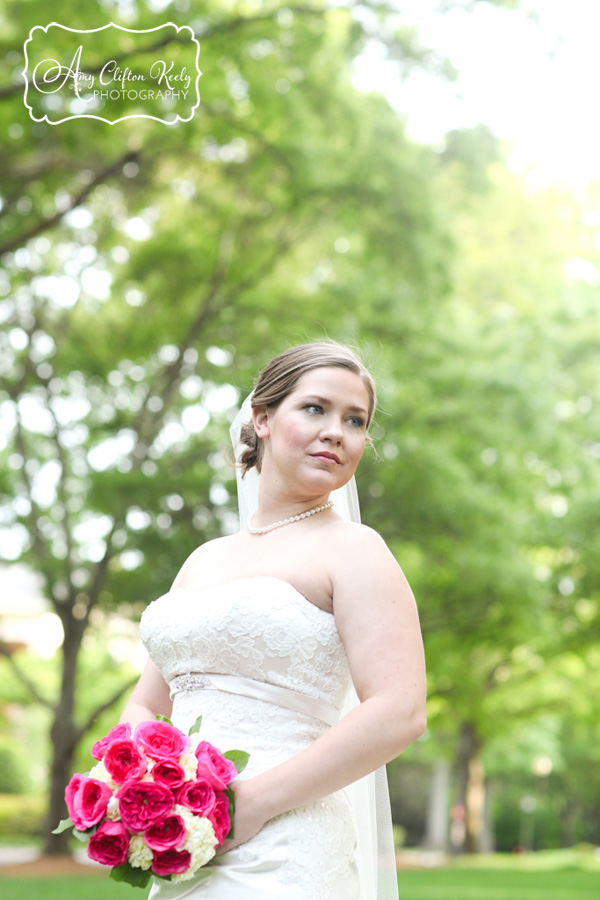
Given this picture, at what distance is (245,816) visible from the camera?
7.43 feet

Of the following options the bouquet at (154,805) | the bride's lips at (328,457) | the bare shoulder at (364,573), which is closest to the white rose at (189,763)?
the bouquet at (154,805)

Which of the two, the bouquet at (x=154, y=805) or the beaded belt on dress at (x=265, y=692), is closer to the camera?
the bouquet at (x=154, y=805)

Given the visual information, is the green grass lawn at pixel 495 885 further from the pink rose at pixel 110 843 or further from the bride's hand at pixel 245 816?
the pink rose at pixel 110 843

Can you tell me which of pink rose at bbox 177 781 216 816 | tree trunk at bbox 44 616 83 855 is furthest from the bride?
tree trunk at bbox 44 616 83 855

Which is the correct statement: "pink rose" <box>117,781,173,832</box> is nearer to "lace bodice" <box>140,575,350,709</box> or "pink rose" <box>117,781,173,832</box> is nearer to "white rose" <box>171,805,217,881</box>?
"white rose" <box>171,805,217,881</box>

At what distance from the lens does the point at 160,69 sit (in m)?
10.7

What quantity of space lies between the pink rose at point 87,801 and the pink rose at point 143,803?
0.05 meters

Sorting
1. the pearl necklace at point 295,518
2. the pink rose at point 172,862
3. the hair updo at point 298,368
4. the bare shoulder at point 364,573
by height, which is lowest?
the pink rose at point 172,862

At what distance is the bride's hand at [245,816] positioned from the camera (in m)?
2.26

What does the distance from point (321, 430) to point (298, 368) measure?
8.4 inches

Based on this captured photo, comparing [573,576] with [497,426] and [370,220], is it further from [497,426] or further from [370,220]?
[370,220]

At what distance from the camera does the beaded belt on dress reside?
2.47m

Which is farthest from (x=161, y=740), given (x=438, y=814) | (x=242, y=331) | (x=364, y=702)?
(x=438, y=814)

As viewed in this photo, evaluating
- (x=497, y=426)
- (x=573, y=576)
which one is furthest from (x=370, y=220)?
(x=573, y=576)
